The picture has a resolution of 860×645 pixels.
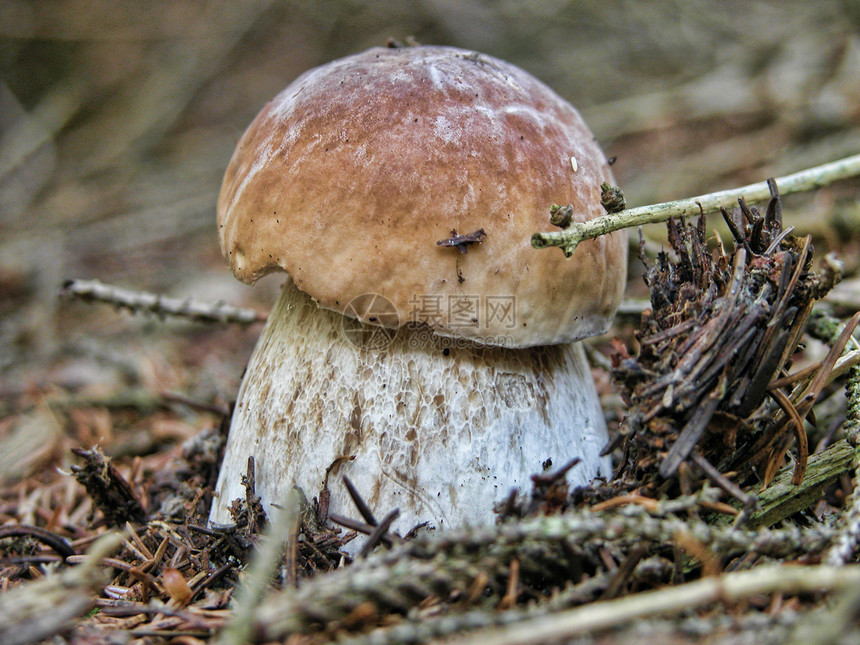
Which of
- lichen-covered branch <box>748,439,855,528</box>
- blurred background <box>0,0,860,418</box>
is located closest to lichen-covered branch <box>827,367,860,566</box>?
lichen-covered branch <box>748,439,855,528</box>

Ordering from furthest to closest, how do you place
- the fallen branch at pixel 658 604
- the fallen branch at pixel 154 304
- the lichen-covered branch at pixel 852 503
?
the fallen branch at pixel 154 304 < the lichen-covered branch at pixel 852 503 < the fallen branch at pixel 658 604

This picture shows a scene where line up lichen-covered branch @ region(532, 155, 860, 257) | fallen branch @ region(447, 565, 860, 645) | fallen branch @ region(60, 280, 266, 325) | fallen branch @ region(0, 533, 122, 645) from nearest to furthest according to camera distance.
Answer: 1. fallen branch @ region(447, 565, 860, 645)
2. fallen branch @ region(0, 533, 122, 645)
3. lichen-covered branch @ region(532, 155, 860, 257)
4. fallen branch @ region(60, 280, 266, 325)

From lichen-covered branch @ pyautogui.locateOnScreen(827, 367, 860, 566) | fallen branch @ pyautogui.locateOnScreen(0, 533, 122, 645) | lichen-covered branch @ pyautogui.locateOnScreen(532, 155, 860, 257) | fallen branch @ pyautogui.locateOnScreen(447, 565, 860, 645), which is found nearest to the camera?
fallen branch @ pyautogui.locateOnScreen(447, 565, 860, 645)

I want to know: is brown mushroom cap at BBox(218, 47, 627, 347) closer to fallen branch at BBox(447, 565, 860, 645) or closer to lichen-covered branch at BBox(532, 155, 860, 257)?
lichen-covered branch at BBox(532, 155, 860, 257)

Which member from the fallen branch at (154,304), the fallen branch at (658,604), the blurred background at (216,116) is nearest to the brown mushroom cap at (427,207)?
the fallen branch at (658,604)

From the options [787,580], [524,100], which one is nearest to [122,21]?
[524,100]

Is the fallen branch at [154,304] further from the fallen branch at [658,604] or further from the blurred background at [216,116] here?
the fallen branch at [658,604]
